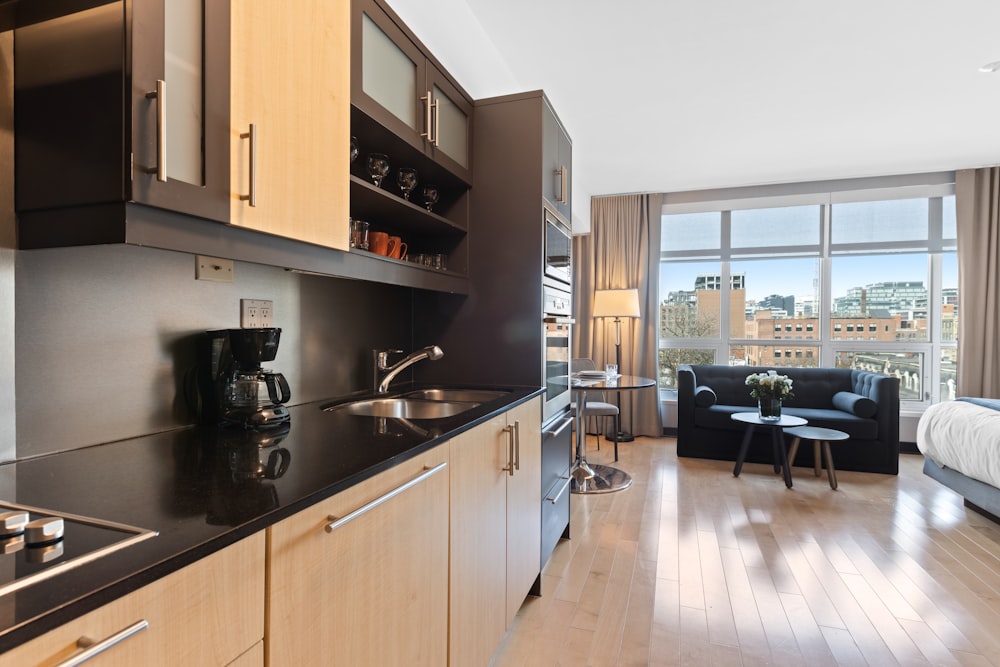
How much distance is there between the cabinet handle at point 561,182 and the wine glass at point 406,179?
2.63 ft

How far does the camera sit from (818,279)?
17.0 feet

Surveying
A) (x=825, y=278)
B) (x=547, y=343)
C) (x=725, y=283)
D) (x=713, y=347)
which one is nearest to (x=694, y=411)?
(x=713, y=347)

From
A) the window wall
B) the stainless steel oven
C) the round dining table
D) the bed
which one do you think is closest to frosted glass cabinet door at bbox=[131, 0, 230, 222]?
the stainless steel oven

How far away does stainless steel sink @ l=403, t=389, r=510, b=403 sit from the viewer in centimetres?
203

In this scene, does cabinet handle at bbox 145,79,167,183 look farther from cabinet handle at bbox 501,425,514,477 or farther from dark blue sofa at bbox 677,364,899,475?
dark blue sofa at bbox 677,364,899,475

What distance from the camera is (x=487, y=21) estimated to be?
8.52 ft

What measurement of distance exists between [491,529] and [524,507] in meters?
0.37

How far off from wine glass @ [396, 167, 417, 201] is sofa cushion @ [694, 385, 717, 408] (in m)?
3.42

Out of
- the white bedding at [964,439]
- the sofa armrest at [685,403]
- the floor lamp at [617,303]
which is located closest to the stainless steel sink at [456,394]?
the white bedding at [964,439]

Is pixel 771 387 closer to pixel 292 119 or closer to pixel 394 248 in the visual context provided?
pixel 394 248

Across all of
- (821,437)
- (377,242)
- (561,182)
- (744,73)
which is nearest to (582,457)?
(821,437)

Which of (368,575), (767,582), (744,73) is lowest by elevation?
(767,582)

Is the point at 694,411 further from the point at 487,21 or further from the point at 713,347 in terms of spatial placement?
the point at 487,21

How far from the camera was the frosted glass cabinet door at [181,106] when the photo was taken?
2.71 feet
